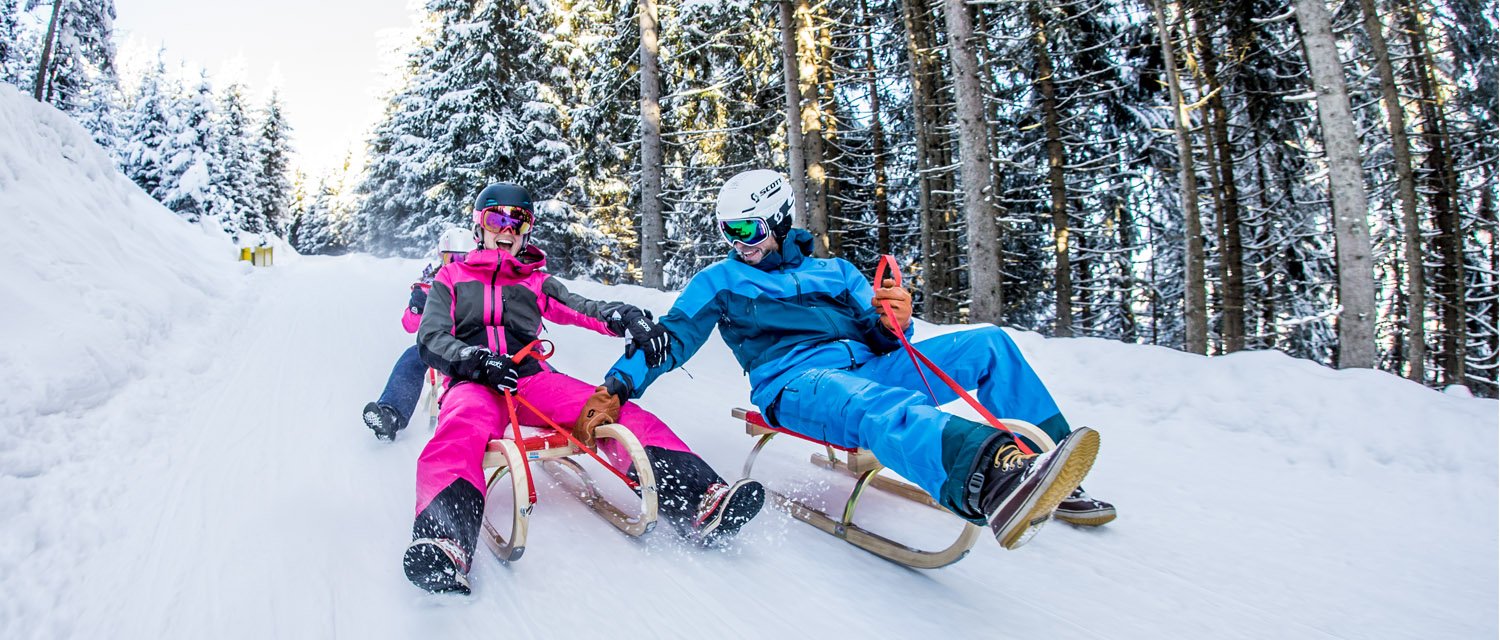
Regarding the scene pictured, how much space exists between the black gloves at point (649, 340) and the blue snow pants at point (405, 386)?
5.55ft

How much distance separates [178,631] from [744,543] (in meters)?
1.69

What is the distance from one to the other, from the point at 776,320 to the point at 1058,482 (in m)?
1.47

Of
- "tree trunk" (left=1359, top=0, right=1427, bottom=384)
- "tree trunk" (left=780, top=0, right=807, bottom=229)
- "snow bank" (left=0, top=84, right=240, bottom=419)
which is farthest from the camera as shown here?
"tree trunk" (left=780, top=0, right=807, bottom=229)

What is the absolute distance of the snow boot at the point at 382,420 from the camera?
3574mm

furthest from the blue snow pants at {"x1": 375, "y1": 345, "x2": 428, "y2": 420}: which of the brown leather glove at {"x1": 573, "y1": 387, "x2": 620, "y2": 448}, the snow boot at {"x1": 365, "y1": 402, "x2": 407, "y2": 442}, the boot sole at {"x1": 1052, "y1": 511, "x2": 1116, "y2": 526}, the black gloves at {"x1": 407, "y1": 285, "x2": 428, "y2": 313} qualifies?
the boot sole at {"x1": 1052, "y1": 511, "x2": 1116, "y2": 526}

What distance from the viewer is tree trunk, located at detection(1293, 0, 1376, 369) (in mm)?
5023

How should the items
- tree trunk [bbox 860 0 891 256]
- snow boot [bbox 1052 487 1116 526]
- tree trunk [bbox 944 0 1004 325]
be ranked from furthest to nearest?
tree trunk [bbox 860 0 891 256]
tree trunk [bbox 944 0 1004 325]
snow boot [bbox 1052 487 1116 526]

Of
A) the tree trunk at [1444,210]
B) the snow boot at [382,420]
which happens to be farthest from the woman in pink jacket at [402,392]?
the tree trunk at [1444,210]

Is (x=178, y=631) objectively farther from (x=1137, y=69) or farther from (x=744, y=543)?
(x=1137, y=69)

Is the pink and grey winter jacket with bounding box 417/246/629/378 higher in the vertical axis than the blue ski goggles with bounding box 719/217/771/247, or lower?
lower

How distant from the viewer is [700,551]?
2.44m

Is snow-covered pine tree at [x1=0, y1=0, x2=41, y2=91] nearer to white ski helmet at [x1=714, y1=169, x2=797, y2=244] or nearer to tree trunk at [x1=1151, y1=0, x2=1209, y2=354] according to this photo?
white ski helmet at [x1=714, y1=169, x2=797, y2=244]

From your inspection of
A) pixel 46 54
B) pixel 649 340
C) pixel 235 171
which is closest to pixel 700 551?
pixel 649 340

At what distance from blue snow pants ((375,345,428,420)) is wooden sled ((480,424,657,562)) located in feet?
4.27
